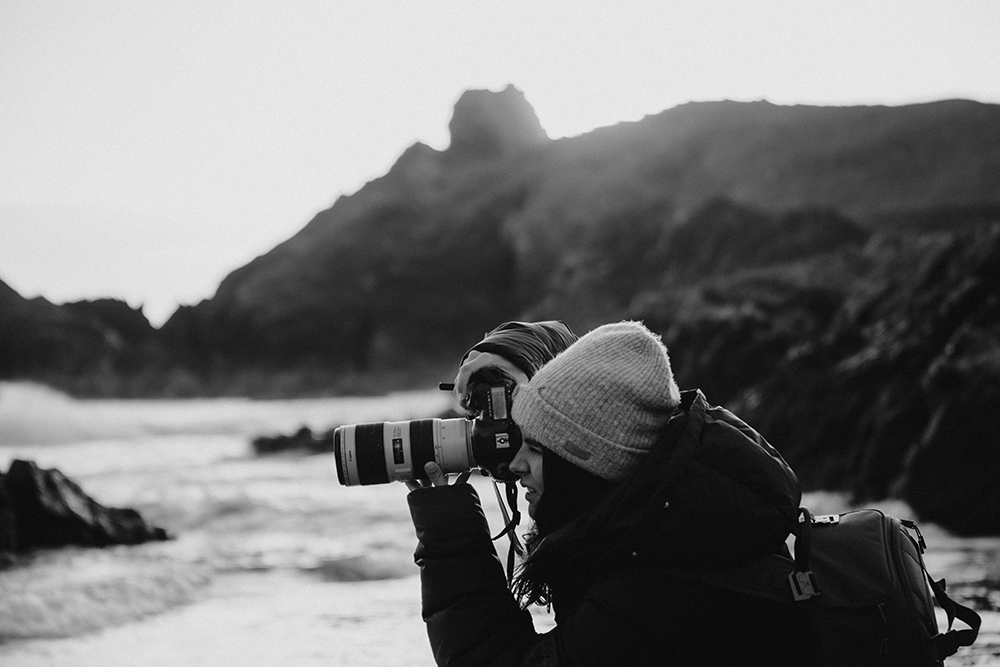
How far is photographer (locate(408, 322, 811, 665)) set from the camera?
4.86 ft

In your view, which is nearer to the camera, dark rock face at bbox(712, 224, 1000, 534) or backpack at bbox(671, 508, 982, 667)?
backpack at bbox(671, 508, 982, 667)

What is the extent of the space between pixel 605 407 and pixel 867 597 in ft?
1.79

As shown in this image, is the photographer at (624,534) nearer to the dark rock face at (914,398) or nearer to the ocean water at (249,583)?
the ocean water at (249,583)

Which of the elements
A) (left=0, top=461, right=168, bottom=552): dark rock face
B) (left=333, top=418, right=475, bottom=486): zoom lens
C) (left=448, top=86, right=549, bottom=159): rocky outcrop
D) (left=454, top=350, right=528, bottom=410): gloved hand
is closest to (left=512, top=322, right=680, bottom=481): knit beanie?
(left=333, top=418, right=475, bottom=486): zoom lens

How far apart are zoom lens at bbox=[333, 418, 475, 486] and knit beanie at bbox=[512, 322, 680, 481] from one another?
385 mm

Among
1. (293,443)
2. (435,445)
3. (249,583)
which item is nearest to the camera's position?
(435,445)

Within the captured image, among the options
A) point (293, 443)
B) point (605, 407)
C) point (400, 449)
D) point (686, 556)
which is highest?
point (605, 407)

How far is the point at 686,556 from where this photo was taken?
4.84ft

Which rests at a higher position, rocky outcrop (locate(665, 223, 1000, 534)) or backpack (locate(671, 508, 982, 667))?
backpack (locate(671, 508, 982, 667))

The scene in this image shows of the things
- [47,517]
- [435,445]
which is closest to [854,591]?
[435,445]

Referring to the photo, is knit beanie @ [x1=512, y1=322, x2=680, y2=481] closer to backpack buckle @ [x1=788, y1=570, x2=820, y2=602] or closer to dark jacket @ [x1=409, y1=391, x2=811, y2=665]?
dark jacket @ [x1=409, y1=391, x2=811, y2=665]

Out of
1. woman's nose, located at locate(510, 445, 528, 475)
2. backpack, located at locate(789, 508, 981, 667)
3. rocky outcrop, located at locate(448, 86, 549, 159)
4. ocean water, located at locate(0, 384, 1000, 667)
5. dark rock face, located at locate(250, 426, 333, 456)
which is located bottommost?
dark rock face, located at locate(250, 426, 333, 456)

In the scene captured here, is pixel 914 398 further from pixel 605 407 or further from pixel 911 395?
pixel 605 407

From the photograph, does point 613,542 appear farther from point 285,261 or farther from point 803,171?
point 285,261
